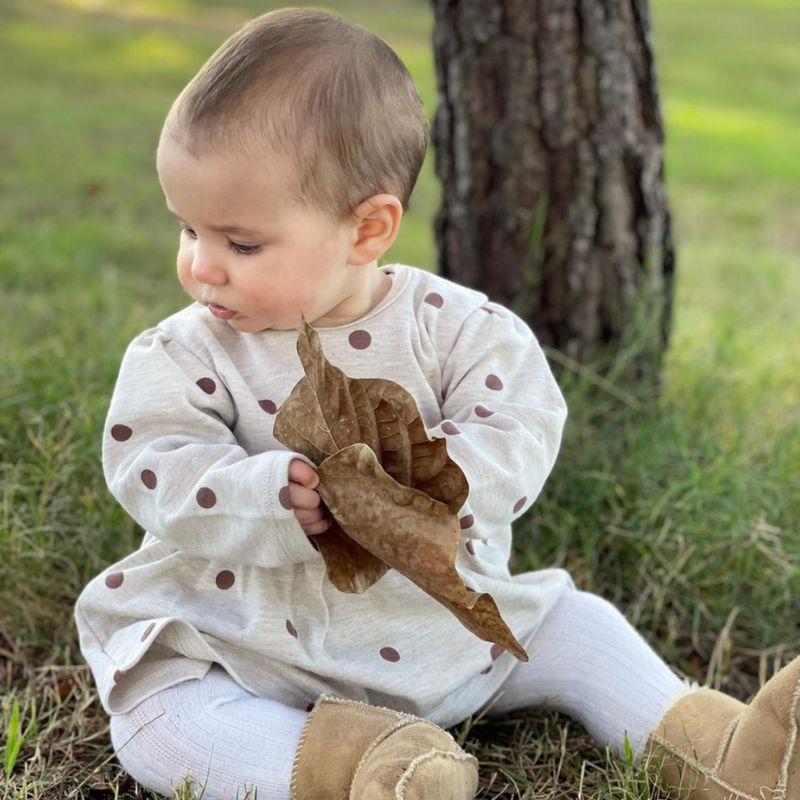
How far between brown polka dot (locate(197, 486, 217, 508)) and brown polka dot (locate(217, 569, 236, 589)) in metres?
0.24

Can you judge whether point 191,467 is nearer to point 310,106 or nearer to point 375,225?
point 375,225

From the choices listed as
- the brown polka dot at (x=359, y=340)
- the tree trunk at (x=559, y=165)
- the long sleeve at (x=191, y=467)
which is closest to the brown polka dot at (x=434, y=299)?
the brown polka dot at (x=359, y=340)

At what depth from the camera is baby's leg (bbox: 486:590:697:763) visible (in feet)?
6.70

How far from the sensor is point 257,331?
1.96 metres

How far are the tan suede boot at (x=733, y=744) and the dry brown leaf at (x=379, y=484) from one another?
1.44 ft

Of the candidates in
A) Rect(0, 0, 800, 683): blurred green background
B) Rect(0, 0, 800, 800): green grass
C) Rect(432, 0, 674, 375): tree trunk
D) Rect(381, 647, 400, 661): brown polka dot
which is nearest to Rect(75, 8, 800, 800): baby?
Rect(381, 647, 400, 661): brown polka dot

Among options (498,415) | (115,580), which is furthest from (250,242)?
(115,580)

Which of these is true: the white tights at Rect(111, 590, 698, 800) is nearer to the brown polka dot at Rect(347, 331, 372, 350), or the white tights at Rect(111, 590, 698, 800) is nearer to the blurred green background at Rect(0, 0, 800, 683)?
the blurred green background at Rect(0, 0, 800, 683)

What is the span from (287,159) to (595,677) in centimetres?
107

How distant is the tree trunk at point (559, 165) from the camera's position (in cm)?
292

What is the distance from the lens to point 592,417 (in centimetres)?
298

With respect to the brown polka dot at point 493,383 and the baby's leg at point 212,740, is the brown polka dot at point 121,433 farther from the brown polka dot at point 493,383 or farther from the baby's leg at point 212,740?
the brown polka dot at point 493,383

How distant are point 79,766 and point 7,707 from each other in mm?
179

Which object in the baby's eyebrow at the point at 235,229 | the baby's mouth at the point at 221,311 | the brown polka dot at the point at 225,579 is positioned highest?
the baby's eyebrow at the point at 235,229
